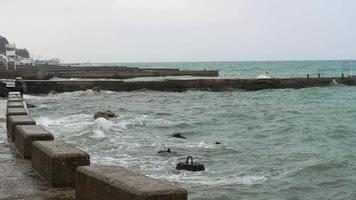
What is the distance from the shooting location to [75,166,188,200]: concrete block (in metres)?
4.30

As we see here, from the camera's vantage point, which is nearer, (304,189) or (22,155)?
(22,155)

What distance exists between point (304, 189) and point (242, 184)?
1.30 metres

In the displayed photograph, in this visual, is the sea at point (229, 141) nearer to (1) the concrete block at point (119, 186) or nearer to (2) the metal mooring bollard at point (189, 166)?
(2) the metal mooring bollard at point (189, 166)

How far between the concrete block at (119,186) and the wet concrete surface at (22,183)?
1.82 feet

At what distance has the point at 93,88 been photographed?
46500 mm

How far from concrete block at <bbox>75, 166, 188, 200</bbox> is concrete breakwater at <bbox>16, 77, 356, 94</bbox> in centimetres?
3730

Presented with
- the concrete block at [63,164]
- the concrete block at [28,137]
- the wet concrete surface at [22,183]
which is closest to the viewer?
the wet concrete surface at [22,183]

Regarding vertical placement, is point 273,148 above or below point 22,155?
below

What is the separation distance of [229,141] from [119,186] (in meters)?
14.8

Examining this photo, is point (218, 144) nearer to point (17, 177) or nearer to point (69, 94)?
point (17, 177)

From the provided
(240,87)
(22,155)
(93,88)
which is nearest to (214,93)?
(240,87)

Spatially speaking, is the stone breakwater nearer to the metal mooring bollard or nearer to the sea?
the sea

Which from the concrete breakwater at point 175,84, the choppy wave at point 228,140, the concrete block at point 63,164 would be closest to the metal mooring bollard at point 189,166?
the choppy wave at point 228,140

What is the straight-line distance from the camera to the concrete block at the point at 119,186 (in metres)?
4.30
